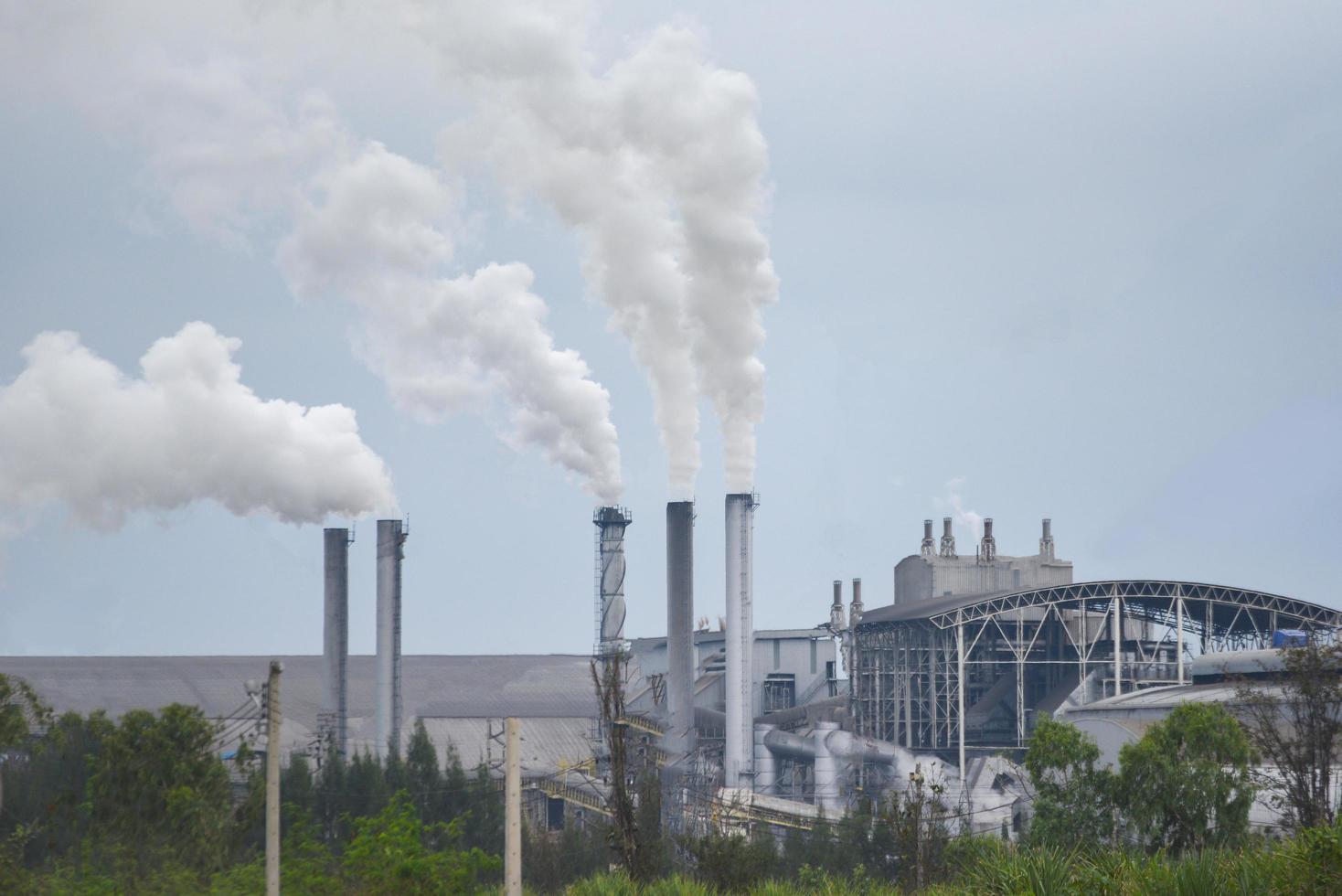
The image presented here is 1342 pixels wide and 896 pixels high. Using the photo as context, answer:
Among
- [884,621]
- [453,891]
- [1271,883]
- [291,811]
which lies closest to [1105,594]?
[884,621]

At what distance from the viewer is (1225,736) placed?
33.0 meters

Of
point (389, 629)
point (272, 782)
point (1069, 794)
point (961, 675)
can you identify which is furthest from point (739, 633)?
Answer: point (272, 782)

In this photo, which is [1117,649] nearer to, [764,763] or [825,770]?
[825,770]

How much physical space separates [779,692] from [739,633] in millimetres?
16751

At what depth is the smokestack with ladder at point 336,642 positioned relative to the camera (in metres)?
64.4

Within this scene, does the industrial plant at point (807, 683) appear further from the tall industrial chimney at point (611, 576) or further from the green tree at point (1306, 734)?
the green tree at point (1306, 734)

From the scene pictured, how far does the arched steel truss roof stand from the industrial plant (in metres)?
0.12

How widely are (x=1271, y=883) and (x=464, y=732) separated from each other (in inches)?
2693

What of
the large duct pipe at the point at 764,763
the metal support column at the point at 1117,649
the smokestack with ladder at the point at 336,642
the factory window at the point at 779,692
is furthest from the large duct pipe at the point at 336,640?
the metal support column at the point at 1117,649

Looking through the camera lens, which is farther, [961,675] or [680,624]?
[961,675]

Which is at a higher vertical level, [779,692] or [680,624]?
[680,624]

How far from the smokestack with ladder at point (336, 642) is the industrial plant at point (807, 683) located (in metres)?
0.09

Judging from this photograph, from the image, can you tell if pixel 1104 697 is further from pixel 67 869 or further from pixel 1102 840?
pixel 67 869

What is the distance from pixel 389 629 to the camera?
Result: 63.5 metres
